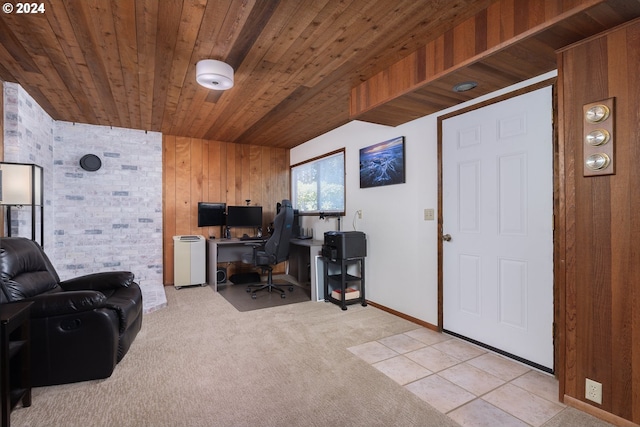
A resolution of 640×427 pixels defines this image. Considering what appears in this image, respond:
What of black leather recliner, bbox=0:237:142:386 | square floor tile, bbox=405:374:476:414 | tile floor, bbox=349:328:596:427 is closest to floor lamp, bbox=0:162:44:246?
black leather recliner, bbox=0:237:142:386

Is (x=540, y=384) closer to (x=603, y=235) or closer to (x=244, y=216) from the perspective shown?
(x=603, y=235)

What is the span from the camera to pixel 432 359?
2.48 meters

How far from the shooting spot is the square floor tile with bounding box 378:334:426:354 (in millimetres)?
2678

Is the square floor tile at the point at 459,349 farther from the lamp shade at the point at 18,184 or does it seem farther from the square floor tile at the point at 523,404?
the lamp shade at the point at 18,184

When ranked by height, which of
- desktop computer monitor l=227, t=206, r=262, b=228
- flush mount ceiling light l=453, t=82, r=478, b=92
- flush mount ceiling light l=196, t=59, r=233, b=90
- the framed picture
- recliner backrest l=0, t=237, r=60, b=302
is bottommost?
recliner backrest l=0, t=237, r=60, b=302

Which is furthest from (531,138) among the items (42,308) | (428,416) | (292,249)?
(292,249)

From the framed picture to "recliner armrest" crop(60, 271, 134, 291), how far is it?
2834 mm

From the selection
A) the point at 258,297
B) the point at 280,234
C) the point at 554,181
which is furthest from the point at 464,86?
the point at 258,297

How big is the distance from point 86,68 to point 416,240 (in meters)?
3.49

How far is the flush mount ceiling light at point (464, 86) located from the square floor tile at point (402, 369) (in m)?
2.16

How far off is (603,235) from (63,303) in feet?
10.9

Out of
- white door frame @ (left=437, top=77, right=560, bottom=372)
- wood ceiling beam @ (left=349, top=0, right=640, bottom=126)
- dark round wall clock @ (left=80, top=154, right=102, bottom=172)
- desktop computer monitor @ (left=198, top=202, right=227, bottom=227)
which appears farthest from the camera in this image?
desktop computer monitor @ (left=198, top=202, right=227, bottom=227)

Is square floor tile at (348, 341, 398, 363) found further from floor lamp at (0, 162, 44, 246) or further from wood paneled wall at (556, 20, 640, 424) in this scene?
floor lamp at (0, 162, 44, 246)

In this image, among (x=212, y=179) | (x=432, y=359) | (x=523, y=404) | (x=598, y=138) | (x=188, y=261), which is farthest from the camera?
(x=212, y=179)
